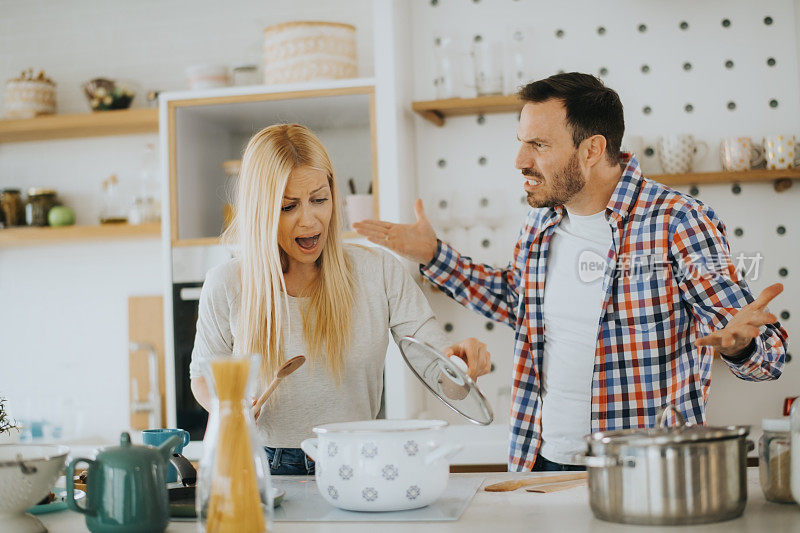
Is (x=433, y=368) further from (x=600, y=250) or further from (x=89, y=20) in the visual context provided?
(x=89, y=20)

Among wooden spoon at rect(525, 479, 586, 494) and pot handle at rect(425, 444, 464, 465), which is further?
wooden spoon at rect(525, 479, 586, 494)

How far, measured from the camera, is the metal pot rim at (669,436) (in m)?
1.21

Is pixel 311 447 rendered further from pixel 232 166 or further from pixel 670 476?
pixel 232 166

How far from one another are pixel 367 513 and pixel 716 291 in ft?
Result: 3.37

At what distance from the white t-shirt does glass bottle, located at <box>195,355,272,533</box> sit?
1133mm

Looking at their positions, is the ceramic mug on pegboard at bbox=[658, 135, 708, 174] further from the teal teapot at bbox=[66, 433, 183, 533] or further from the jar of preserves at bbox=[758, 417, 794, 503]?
the teal teapot at bbox=[66, 433, 183, 533]

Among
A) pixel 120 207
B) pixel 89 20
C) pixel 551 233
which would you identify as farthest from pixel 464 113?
pixel 89 20

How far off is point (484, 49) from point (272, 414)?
1876 millimetres

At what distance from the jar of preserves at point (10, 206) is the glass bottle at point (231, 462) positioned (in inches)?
115

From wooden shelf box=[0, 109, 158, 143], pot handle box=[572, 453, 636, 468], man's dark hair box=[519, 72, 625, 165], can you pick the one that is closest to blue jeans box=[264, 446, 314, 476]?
pot handle box=[572, 453, 636, 468]

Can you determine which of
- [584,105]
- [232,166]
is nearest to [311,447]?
[584,105]

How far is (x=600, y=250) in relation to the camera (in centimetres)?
224

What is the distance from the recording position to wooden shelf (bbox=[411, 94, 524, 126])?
3271mm

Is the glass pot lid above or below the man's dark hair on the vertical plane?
below
